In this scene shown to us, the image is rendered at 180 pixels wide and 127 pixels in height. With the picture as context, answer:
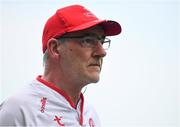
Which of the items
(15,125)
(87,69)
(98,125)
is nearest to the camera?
(15,125)

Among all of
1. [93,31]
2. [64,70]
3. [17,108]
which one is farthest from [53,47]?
[17,108]

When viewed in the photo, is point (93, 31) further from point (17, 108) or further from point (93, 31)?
point (17, 108)

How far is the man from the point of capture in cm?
208

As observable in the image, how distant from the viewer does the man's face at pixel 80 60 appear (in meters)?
2.15

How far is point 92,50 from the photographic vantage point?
218 centimetres

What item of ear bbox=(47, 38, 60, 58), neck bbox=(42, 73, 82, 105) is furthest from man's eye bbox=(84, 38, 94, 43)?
neck bbox=(42, 73, 82, 105)

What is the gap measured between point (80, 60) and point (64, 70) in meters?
0.14

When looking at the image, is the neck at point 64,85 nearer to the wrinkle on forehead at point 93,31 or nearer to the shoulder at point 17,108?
the shoulder at point 17,108

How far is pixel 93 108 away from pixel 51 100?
60 cm

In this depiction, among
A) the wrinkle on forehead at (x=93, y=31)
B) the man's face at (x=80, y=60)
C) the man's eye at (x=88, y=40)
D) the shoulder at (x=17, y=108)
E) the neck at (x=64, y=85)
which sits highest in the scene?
the wrinkle on forehead at (x=93, y=31)

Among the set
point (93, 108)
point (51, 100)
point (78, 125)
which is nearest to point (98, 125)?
point (93, 108)

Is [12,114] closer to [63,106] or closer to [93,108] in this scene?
[63,106]

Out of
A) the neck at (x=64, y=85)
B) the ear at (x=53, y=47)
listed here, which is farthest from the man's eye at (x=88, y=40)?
the neck at (x=64, y=85)

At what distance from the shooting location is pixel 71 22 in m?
2.21
